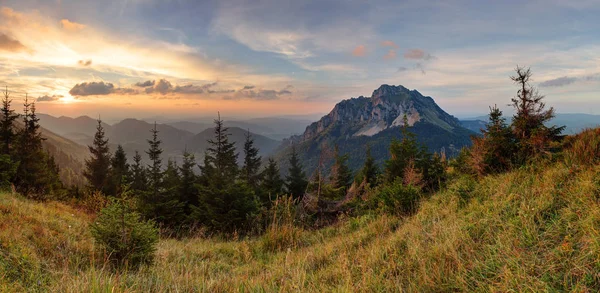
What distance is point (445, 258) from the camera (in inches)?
140

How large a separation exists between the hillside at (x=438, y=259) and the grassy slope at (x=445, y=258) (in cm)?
1

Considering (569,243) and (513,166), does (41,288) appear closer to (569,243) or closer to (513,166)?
(569,243)

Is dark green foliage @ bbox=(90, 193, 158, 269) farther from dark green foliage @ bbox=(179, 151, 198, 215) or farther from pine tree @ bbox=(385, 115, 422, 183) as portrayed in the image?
dark green foliage @ bbox=(179, 151, 198, 215)

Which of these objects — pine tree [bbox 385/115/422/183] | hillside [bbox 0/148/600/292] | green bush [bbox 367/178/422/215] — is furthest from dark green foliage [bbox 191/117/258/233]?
pine tree [bbox 385/115/422/183]

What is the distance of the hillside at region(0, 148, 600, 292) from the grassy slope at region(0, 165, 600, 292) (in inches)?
0.6

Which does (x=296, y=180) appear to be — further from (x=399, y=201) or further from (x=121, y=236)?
(x=121, y=236)

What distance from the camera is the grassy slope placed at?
2893mm

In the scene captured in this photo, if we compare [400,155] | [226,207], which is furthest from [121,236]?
[400,155]

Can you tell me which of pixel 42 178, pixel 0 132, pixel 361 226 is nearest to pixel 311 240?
pixel 361 226

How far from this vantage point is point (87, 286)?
2951 mm

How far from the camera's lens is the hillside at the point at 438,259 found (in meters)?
2.91

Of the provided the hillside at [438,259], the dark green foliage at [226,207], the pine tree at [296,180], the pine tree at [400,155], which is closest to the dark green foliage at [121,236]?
the hillside at [438,259]

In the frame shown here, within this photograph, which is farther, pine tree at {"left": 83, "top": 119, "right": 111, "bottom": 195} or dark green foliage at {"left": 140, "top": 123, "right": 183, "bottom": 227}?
pine tree at {"left": 83, "top": 119, "right": 111, "bottom": 195}

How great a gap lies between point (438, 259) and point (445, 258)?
0.09 meters
